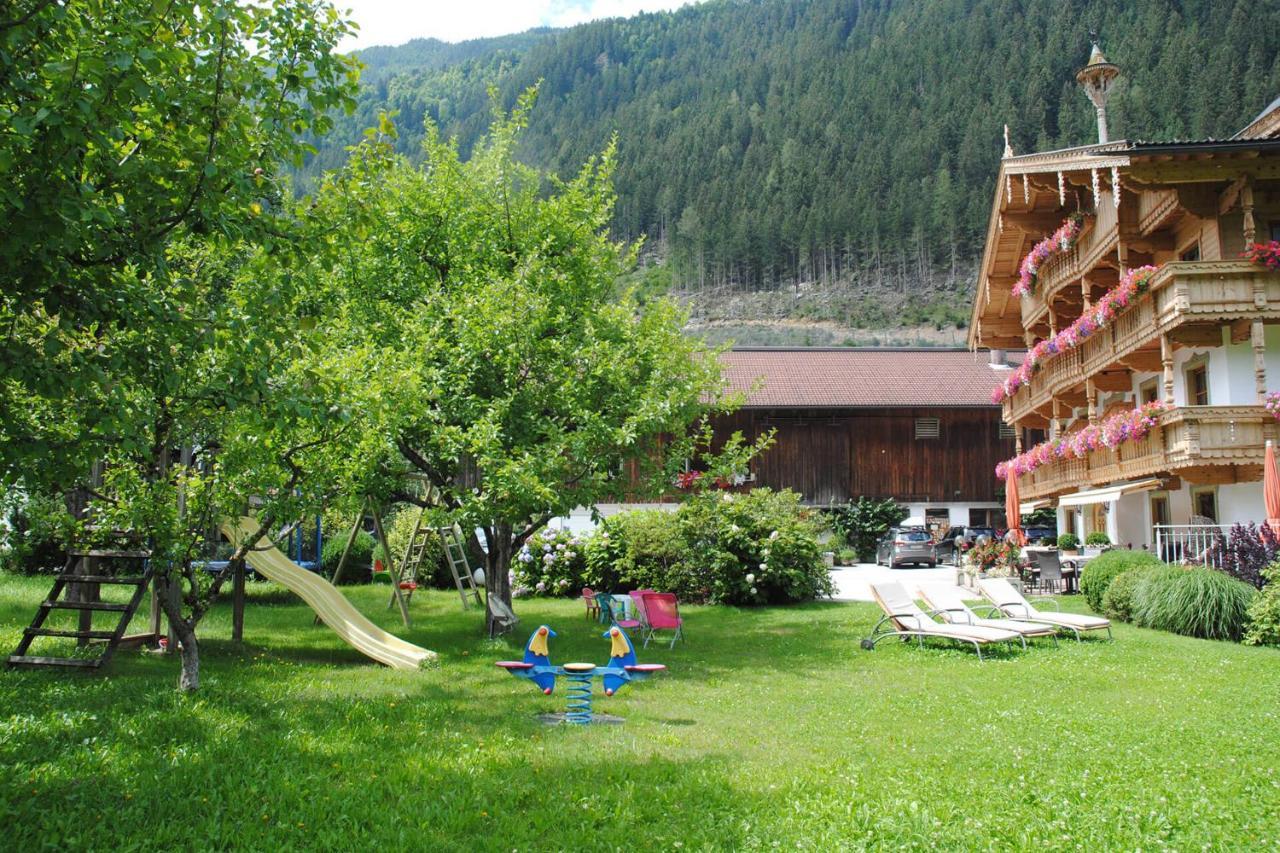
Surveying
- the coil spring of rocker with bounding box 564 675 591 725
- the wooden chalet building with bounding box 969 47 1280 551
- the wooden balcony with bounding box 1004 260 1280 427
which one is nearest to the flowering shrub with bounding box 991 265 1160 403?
the wooden chalet building with bounding box 969 47 1280 551

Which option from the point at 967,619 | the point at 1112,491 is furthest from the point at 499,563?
the point at 1112,491

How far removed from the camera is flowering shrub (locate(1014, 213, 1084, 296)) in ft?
82.3

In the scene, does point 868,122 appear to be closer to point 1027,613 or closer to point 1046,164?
point 1046,164

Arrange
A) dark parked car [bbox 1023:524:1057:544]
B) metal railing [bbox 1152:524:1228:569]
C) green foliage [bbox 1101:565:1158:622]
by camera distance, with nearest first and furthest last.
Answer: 1. green foliage [bbox 1101:565:1158:622]
2. metal railing [bbox 1152:524:1228:569]
3. dark parked car [bbox 1023:524:1057:544]

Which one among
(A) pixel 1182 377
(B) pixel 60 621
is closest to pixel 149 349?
(B) pixel 60 621

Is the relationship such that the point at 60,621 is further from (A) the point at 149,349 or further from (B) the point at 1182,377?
(B) the point at 1182,377

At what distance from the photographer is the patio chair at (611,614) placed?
46.2 ft

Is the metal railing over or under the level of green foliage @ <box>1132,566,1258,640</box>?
over

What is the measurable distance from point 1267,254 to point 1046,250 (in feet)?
28.0

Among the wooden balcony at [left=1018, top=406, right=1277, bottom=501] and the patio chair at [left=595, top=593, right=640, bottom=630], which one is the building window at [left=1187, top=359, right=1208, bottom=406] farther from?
the patio chair at [left=595, top=593, right=640, bottom=630]

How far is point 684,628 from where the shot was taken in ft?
53.9

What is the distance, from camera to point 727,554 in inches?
790

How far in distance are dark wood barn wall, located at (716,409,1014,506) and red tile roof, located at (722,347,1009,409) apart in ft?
1.85

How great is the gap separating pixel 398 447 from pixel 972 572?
15033mm
